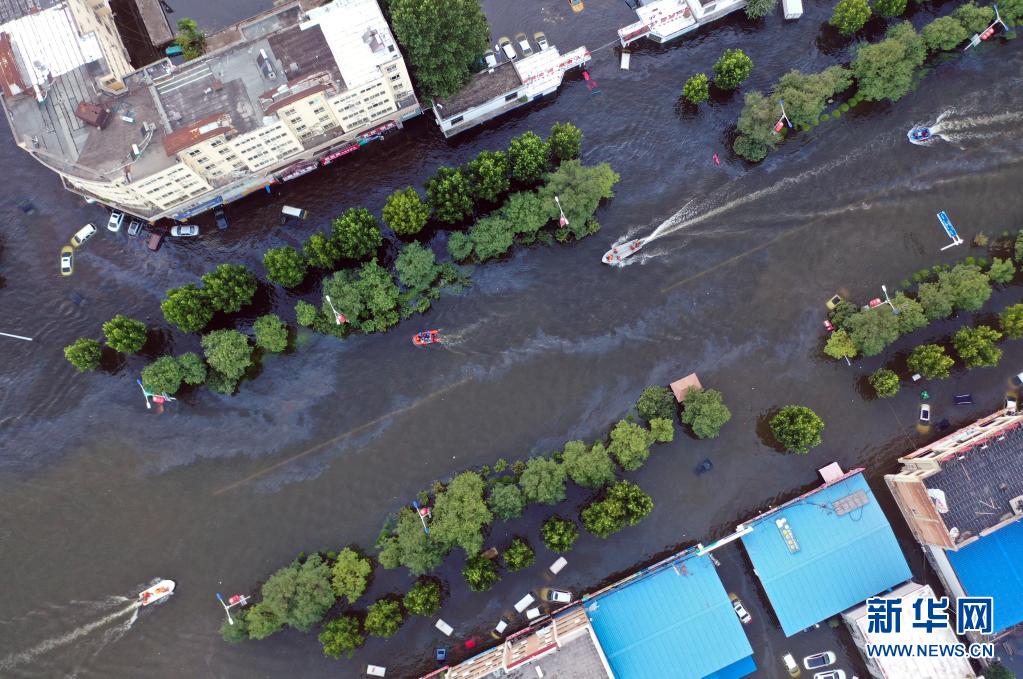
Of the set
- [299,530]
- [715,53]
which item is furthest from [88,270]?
[715,53]

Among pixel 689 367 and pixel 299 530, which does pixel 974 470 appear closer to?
pixel 689 367

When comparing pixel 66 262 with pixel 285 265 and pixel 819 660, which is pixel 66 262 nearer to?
pixel 285 265

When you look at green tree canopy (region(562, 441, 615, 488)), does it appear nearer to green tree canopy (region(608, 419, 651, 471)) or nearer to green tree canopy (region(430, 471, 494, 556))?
green tree canopy (region(608, 419, 651, 471))

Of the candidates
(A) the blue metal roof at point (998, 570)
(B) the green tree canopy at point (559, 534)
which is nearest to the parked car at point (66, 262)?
(B) the green tree canopy at point (559, 534)

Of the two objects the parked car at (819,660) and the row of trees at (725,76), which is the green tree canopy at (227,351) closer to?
the row of trees at (725,76)

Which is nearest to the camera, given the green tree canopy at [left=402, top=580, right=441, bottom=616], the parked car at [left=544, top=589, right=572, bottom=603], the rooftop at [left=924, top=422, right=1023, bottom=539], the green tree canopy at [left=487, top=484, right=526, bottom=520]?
the rooftop at [left=924, top=422, right=1023, bottom=539]

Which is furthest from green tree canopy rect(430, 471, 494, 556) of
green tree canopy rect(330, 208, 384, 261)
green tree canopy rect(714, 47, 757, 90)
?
green tree canopy rect(714, 47, 757, 90)

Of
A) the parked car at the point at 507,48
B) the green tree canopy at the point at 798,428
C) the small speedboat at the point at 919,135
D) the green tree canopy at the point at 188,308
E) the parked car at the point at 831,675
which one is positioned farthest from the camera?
the small speedboat at the point at 919,135
